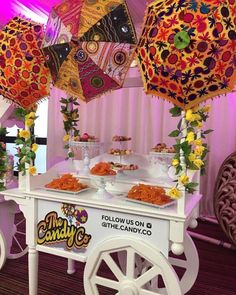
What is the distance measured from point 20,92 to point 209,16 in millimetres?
1073

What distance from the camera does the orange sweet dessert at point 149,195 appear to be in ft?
5.37

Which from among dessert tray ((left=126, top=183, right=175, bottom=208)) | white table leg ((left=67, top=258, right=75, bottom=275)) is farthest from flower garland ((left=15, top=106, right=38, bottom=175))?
white table leg ((left=67, top=258, right=75, bottom=275))

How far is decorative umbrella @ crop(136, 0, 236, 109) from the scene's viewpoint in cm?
134

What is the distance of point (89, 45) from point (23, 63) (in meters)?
0.41

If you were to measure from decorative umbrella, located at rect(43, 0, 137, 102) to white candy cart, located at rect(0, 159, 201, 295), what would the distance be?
0.58 metres

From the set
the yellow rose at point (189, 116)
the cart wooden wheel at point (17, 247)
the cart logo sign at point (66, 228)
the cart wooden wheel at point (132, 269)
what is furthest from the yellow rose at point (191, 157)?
the cart wooden wheel at point (17, 247)

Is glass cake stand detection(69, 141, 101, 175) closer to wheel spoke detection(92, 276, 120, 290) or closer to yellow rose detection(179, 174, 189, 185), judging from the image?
wheel spoke detection(92, 276, 120, 290)

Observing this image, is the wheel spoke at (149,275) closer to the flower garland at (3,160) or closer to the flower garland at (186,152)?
the flower garland at (186,152)

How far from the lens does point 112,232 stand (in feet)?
5.59

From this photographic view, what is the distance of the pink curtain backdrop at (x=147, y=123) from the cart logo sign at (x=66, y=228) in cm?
235

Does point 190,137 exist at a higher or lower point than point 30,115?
lower

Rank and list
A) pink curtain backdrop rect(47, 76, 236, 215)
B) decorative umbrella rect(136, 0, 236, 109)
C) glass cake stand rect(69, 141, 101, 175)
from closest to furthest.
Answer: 1. decorative umbrella rect(136, 0, 236, 109)
2. glass cake stand rect(69, 141, 101, 175)
3. pink curtain backdrop rect(47, 76, 236, 215)

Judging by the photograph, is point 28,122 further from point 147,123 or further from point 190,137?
point 147,123

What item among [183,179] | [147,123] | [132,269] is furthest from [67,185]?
[147,123]
